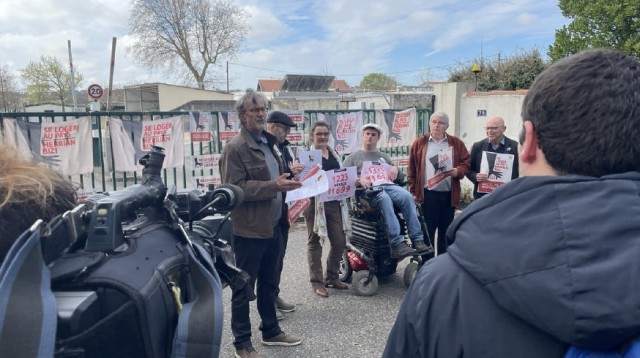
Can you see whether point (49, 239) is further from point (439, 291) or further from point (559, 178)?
point (559, 178)

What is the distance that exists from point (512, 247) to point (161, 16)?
33.9 m

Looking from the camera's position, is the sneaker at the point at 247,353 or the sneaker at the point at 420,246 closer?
the sneaker at the point at 247,353

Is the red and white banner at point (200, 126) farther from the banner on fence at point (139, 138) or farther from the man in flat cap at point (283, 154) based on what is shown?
the man in flat cap at point (283, 154)

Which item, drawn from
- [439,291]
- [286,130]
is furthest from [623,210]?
[286,130]

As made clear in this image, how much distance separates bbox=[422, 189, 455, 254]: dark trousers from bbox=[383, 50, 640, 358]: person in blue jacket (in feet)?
13.3

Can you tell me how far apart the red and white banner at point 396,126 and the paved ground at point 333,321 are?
134 inches

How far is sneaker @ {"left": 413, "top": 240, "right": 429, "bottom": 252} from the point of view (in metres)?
4.57

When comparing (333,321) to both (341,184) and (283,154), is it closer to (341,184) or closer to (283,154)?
(341,184)

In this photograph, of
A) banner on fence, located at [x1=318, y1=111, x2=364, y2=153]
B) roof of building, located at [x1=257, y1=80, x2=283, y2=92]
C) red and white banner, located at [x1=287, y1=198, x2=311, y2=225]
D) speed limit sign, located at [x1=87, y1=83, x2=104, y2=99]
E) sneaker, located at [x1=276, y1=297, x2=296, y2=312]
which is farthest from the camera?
roof of building, located at [x1=257, y1=80, x2=283, y2=92]

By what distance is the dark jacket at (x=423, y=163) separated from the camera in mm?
5035

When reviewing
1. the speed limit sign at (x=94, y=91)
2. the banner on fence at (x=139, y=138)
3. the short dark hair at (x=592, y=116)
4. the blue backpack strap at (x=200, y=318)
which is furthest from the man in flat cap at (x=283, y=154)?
the speed limit sign at (x=94, y=91)

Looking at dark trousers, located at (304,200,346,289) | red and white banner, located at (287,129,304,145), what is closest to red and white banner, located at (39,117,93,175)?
red and white banner, located at (287,129,304,145)

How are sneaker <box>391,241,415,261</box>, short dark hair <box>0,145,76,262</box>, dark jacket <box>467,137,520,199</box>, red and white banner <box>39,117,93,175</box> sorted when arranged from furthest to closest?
red and white banner <box>39,117,93,175</box> → dark jacket <box>467,137,520,199</box> → sneaker <box>391,241,415,261</box> → short dark hair <box>0,145,76,262</box>

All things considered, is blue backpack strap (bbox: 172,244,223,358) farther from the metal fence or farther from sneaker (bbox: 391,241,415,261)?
the metal fence
